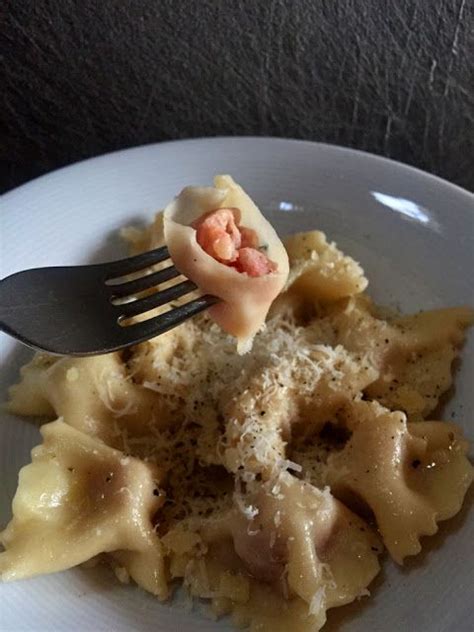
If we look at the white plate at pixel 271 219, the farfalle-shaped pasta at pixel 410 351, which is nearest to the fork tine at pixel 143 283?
the white plate at pixel 271 219

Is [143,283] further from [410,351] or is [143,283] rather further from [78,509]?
[410,351]

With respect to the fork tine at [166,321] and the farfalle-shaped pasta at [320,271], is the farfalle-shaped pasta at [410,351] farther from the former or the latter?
the fork tine at [166,321]

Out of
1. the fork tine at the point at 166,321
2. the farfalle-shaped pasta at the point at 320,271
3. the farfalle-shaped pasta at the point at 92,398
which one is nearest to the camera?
the fork tine at the point at 166,321

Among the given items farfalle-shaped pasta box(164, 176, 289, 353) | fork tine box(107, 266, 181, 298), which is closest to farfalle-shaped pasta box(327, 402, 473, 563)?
farfalle-shaped pasta box(164, 176, 289, 353)

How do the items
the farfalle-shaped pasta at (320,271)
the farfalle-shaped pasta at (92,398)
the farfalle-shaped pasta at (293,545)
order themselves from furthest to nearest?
the farfalle-shaped pasta at (320,271) < the farfalle-shaped pasta at (92,398) < the farfalle-shaped pasta at (293,545)

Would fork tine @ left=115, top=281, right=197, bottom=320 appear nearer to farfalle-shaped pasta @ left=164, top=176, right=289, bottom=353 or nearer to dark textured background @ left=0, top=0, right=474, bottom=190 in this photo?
farfalle-shaped pasta @ left=164, top=176, right=289, bottom=353

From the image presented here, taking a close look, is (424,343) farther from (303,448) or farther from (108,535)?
(108,535)

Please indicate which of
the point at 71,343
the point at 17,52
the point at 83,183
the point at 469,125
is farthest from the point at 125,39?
the point at 71,343
